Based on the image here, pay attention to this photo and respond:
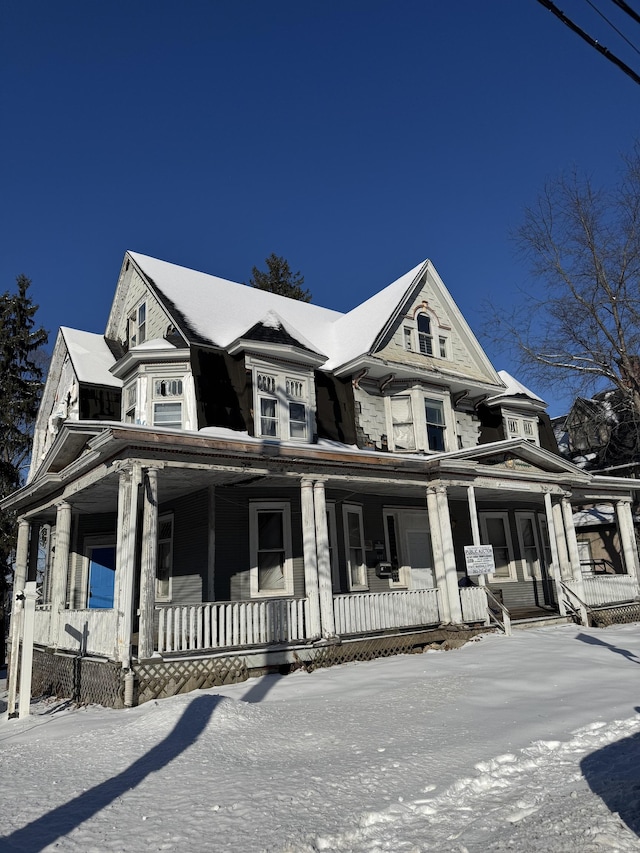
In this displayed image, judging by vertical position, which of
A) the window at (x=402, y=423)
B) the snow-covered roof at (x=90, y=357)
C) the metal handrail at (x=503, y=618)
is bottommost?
the metal handrail at (x=503, y=618)

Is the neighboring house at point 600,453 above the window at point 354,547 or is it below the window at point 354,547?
above

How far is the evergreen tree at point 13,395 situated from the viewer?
24750mm

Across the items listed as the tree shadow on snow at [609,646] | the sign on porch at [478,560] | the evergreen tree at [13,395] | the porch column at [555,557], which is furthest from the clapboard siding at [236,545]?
the evergreen tree at [13,395]

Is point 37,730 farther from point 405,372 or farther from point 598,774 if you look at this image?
point 405,372

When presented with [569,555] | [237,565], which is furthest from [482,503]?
[237,565]

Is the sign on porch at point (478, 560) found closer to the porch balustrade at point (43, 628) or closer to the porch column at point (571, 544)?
the porch column at point (571, 544)

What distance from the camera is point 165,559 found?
15.3 meters

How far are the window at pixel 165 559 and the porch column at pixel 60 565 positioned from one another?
2443 millimetres

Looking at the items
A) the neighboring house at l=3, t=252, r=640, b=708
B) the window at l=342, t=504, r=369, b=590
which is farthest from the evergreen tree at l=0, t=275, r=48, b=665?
the window at l=342, t=504, r=369, b=590

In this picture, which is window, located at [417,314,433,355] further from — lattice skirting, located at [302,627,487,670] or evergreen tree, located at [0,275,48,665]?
evergreen tree, located at [0,275,48,665]

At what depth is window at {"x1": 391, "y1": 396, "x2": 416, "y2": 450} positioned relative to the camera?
690 inches

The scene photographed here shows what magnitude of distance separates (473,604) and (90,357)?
471 inches

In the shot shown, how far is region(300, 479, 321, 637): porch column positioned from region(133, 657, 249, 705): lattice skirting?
1.59m

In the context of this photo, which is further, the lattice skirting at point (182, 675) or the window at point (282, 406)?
the window at point (282, 406)
